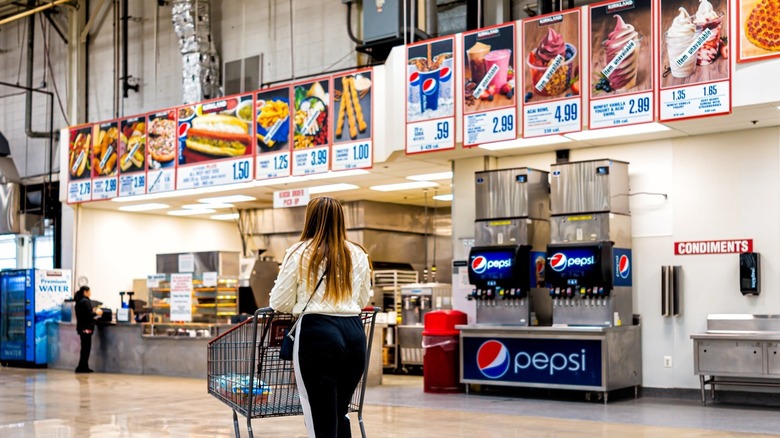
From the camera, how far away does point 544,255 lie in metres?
12.0

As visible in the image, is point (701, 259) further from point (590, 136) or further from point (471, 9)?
point (471, 9)

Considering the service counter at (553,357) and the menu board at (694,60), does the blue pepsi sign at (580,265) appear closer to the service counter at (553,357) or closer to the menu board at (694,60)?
the service counter at (553,357)

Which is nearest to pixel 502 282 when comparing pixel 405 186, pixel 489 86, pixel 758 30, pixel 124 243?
pixel 489 86

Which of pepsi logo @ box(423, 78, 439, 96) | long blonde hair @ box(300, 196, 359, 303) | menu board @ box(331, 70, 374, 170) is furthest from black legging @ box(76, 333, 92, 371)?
long blonde hair @ box(300, 196, 359, 303)

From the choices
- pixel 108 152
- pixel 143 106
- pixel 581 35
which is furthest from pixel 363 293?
pixel 143 106

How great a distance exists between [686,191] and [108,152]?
1023 centimetres

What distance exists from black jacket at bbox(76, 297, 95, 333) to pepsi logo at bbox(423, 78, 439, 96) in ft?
25.1

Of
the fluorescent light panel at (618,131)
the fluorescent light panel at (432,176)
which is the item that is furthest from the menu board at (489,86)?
the fluorescent light panel at (432,176)

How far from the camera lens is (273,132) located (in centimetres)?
1410

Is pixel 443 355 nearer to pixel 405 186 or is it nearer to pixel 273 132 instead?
pixel 405 186

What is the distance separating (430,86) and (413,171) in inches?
86.6

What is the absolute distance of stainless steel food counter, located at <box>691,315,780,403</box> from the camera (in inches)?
401

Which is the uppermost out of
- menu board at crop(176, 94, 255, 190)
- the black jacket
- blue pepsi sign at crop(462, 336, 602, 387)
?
menu board at crop(176, 94, 255, 190)

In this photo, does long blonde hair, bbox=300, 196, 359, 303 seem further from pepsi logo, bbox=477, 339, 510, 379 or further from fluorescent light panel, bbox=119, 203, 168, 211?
fluorescent light panel, bbox=119, 203, 168, 211
